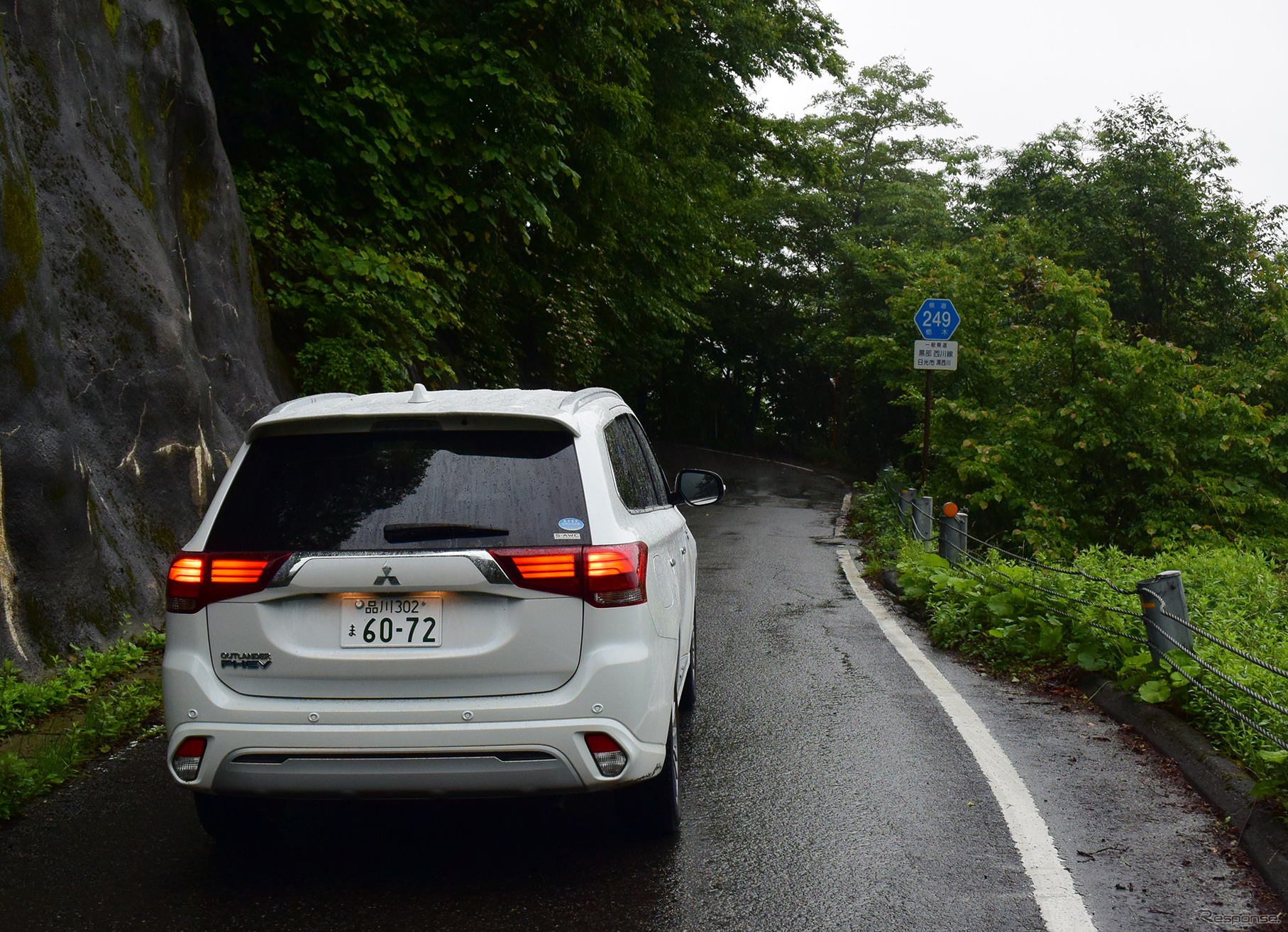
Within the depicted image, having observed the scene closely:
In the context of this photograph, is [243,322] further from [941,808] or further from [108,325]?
[941,808]

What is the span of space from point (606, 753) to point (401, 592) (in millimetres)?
886

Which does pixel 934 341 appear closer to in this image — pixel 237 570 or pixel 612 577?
pixel 612 577

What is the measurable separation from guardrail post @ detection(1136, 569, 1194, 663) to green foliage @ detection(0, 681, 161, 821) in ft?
18.8

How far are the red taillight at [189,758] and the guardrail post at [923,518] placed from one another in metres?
11.3

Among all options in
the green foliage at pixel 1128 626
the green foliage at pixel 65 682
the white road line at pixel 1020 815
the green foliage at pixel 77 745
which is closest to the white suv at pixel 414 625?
the white road line at pixel 1020 815

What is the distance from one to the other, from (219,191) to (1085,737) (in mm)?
9368

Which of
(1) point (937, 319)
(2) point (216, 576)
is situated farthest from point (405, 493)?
(1) point (937, 319)

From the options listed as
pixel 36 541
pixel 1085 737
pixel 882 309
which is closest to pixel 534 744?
pixel 1085 737

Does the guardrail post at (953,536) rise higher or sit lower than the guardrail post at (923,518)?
higher

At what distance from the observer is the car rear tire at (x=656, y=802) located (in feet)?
14.4

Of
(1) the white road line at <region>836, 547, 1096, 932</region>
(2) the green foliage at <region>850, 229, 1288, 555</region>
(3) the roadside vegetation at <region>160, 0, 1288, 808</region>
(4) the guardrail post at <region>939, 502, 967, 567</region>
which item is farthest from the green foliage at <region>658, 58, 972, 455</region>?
(1) the white road line at <region>836, 547, 1096, 932</region>

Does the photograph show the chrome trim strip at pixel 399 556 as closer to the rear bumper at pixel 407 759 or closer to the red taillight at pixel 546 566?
the red taillight at pixel 546 566

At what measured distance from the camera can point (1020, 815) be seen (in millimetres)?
4781

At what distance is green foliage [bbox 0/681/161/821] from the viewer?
5000 mm
